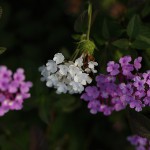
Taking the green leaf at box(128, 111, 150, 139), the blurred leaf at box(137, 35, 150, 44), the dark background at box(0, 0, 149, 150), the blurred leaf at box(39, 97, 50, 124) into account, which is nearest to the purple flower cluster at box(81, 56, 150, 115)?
the green leaf at box(128, 111, 150, 139)

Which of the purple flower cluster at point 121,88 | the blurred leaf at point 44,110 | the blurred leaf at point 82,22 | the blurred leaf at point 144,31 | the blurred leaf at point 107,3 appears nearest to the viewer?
the purple flower cluster at point 121,88

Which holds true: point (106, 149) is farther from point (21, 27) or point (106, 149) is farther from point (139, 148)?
point (21, 27)

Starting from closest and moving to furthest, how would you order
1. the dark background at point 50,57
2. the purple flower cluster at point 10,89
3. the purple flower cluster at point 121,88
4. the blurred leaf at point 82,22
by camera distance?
the purple flower cluster at point 10,89, the purple flower cluster at point 121,88, the blurred leaf at point 82,22, the dark background at point 50,57

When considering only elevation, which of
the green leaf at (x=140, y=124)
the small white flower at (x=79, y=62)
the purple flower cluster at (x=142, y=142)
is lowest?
the purple flower cluster at (x=142, y=142)

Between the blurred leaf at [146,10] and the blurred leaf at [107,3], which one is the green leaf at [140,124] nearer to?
the blurred leaf at [146,10]

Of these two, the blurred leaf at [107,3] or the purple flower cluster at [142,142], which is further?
the blurred leaf at [107,3]

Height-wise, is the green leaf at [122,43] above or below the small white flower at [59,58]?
below

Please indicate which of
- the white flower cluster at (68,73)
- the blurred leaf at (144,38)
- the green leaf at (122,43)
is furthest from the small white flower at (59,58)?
the blurred leaf at (144,38)

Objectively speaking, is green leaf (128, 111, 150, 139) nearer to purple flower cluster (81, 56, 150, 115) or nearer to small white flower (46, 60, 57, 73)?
purple flower cluster (81, 56, 150, 115)

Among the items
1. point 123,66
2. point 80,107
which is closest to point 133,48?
point 123,66
